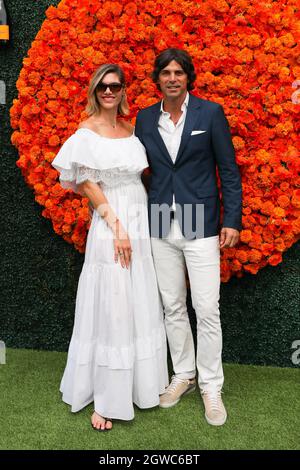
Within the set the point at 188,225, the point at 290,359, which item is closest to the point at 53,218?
A: the point at 188,225

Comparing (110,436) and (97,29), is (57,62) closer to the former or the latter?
→ (97,29)

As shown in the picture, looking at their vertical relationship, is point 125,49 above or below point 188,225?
above

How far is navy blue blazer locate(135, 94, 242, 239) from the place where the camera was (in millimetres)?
2771

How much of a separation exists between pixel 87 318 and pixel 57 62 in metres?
1.77

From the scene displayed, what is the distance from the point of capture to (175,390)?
10.3 ft

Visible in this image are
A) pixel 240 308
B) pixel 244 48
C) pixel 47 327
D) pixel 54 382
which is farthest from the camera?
pixel 47 327

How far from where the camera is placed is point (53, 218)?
358 cm

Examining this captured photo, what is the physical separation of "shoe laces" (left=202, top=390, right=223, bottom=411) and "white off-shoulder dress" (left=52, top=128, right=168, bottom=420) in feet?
1.01

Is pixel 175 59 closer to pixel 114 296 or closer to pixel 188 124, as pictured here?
pixel 188 124

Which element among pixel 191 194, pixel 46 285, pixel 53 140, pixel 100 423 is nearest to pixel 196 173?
pixel 191 194

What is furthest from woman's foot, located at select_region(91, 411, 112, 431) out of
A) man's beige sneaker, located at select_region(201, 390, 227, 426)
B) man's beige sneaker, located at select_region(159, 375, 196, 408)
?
man's beige sneaker, located at select_region(201, 390, 227, 426)

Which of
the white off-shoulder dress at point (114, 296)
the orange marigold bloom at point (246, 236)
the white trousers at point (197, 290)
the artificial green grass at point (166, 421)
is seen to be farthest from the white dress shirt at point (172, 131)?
the artificial green grass at point (166, 421)

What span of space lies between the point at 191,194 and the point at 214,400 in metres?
1.22

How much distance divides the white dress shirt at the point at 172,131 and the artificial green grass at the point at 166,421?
124cm
